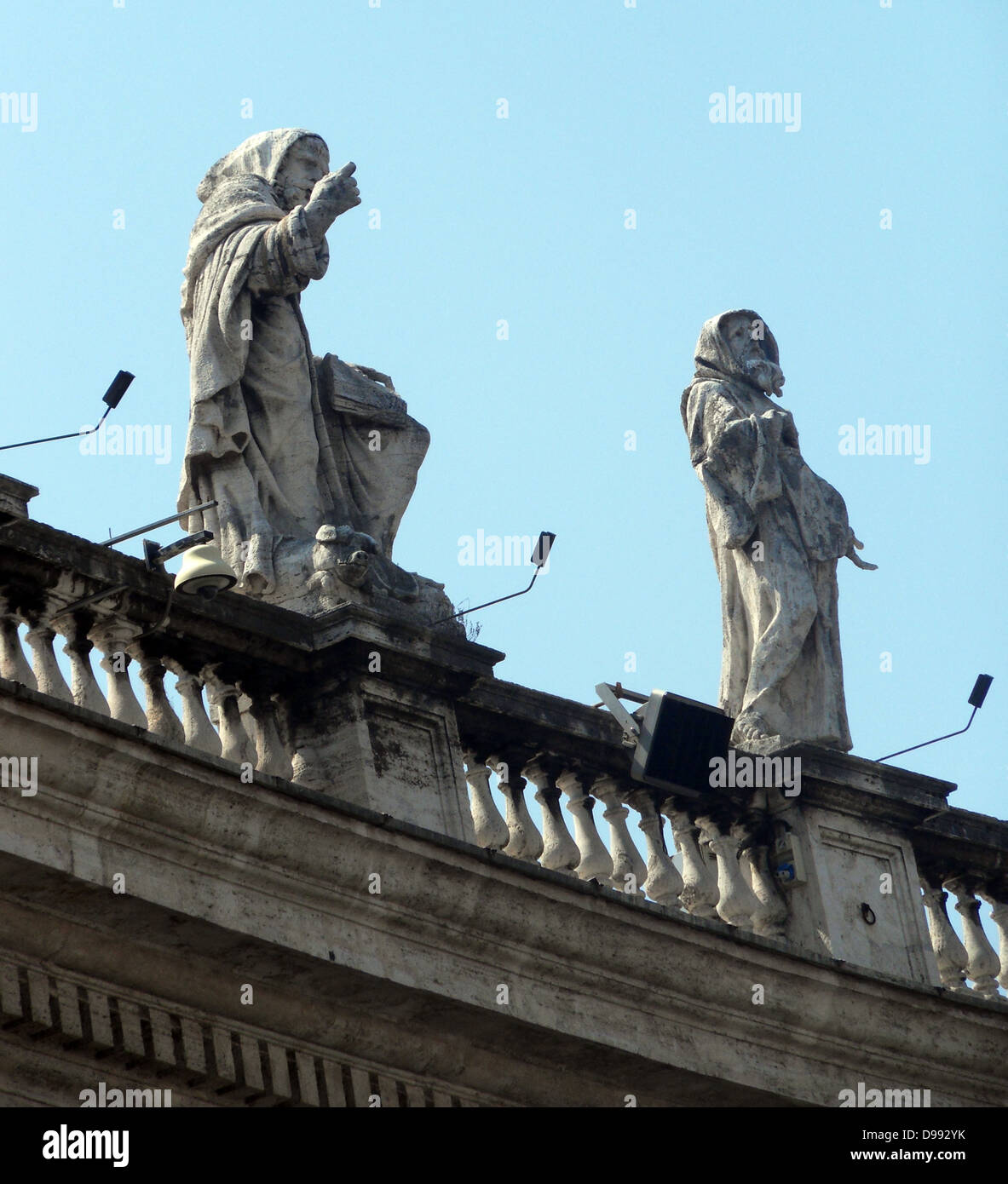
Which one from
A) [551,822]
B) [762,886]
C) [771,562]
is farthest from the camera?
[771,562]

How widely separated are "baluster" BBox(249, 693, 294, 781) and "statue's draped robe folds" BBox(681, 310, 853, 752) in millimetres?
3510

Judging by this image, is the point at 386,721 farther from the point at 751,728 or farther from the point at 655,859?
the point at 751,728

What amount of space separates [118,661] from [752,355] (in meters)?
5.78

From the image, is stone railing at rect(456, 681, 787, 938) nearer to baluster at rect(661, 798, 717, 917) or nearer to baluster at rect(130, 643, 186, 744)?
baluster at rect(661, 798, 717, 917)

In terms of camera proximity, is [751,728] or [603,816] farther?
[751,728]

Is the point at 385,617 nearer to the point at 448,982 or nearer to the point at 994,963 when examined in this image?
the point at 448,982

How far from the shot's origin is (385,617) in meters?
13.2

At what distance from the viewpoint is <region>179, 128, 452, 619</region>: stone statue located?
1364cm

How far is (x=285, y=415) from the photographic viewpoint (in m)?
14.3

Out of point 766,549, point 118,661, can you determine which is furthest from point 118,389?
point 766,549

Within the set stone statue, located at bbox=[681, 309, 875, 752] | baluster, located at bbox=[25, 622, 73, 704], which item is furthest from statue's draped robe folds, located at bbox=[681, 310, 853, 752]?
baluster, located at bbox=[25, 622, 73, 704]

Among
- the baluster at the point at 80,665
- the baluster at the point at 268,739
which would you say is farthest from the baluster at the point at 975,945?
the baluster at the point at 80,665

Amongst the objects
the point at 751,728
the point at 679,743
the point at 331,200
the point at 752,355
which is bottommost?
the point at 679,743
